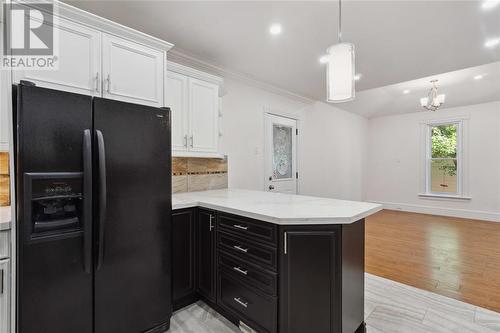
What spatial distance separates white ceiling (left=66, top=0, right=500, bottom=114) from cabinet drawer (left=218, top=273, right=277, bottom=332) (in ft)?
7.49

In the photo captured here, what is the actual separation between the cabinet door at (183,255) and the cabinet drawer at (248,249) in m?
0.32

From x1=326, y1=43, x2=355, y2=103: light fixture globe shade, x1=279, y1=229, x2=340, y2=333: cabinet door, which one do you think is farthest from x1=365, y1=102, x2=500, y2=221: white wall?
x1=279, y1=229, x2=340, y2=333: cabinet door

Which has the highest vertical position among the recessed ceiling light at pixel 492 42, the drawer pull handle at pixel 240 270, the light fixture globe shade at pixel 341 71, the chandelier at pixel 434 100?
the recessed ceiling light at pixel 492 42

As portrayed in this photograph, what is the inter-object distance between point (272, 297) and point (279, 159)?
283 cm

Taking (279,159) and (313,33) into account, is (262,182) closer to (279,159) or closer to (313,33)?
(279,159)

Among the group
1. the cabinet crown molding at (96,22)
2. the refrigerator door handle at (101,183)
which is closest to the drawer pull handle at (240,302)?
the refrigerator door handle at (101,183)

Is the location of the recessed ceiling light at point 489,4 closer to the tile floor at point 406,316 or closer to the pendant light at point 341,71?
the pendant light at point 341,71

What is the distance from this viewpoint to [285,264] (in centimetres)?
161

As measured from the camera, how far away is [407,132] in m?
6.61

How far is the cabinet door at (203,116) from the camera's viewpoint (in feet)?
8.68

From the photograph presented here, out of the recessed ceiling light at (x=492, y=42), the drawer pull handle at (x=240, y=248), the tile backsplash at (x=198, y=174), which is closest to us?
the drawer pull handle at (x=240, y=248)

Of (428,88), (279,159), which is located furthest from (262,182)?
(428,88)

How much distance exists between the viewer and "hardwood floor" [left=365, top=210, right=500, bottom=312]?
8.52ft

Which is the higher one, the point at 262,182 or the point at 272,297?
the point at 262,182
